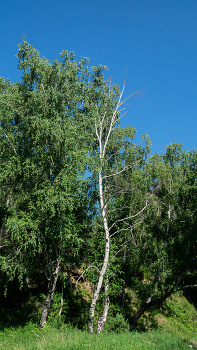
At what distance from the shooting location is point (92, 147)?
1714 centimetres

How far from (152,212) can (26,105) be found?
40.0ft

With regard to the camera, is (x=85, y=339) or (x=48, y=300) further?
(x=48, y=300)

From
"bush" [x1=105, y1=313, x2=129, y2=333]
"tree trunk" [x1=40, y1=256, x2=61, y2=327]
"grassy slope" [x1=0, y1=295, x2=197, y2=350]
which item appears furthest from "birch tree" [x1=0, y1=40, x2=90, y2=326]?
"bush" [x1=105, y1=313, x2=129, y2=333]

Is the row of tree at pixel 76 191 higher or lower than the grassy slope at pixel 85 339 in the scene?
higher

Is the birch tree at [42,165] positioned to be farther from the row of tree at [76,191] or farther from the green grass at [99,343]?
the green grass at [99,343]

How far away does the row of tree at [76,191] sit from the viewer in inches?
555

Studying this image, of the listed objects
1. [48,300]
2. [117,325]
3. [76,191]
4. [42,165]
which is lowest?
[117,325]

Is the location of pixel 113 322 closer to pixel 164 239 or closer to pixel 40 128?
pixel 164 239

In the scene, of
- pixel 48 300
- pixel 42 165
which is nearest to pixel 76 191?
pixel 42 165

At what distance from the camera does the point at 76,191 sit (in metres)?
14.5

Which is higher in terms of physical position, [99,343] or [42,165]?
[42,165]

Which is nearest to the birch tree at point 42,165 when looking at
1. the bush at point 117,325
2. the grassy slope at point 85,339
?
the grassy slope at point 85,339

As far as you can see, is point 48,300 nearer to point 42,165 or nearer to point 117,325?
point 117,325

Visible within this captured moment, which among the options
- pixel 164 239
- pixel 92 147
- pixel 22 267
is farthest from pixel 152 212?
pixel 22 267
